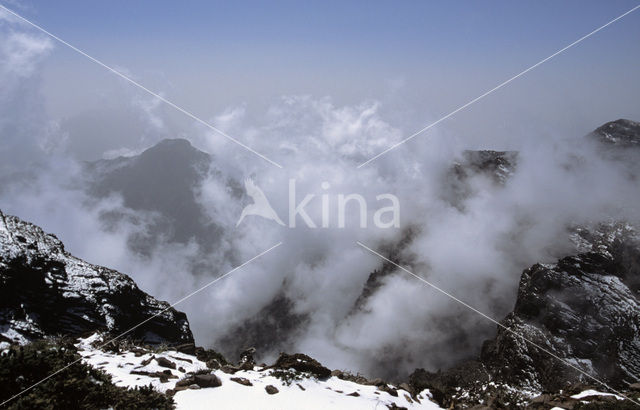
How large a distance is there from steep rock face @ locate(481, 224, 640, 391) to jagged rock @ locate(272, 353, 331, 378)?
2166 centimetres

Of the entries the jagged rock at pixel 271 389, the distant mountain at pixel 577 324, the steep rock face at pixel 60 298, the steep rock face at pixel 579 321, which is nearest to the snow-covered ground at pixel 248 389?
the jagged rock at pixel 271 389

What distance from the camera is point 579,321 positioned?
30875 millimetres

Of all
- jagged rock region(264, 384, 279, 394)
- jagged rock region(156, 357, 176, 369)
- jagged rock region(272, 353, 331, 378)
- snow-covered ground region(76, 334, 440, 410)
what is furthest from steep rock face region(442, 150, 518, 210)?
jagged rock region(156, 357, 176, 369)

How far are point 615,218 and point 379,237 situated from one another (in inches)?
2432

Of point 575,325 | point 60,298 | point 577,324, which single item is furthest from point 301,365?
point 577,324

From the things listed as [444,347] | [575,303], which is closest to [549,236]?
[575,303]

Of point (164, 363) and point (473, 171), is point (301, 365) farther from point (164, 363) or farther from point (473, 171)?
point (473, 171)

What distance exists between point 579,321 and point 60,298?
132 feet

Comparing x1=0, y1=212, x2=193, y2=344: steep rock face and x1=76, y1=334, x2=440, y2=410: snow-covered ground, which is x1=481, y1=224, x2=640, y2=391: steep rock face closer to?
x1=76, y1=334, x2=440, y2=410: snow-covered ground

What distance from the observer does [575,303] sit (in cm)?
3186

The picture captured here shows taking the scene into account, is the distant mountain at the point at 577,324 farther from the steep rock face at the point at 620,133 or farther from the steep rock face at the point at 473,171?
the steep rock face at the point at 620,133

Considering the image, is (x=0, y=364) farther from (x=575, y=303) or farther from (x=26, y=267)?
(x=575, y=303)

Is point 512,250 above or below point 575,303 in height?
above

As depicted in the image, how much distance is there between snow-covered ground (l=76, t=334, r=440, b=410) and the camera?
34.7ft
